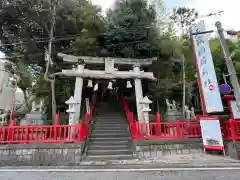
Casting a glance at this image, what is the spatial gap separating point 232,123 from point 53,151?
23.2 ft

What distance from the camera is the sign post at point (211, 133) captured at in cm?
590

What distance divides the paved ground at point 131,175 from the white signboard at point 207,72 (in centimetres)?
254

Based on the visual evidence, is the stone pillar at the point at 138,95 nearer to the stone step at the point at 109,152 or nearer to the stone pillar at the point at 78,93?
the stone step at the point at 109,152

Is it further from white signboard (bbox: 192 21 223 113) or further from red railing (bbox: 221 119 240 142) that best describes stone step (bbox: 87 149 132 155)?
red railing (bbox: 221 119 240 142)

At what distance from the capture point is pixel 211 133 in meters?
6.07

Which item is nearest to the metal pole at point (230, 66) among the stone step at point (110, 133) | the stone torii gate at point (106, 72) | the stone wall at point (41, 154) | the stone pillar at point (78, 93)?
the stone torii gate at point (106, 72)

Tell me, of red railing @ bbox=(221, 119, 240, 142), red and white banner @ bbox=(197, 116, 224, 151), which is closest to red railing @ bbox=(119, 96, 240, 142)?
red railing @ bbox=(221, 119, 240, 142)

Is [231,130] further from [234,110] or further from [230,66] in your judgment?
[230,66]

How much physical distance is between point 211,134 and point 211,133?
1.6 inches

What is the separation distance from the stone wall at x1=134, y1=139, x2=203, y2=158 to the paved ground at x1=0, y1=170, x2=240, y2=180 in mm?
1802

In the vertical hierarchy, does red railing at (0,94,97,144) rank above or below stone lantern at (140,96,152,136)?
below

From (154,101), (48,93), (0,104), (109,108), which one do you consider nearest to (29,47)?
(48,93)

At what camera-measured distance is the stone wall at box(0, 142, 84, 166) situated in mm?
5621

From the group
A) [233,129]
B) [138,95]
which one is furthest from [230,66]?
[138,95]
